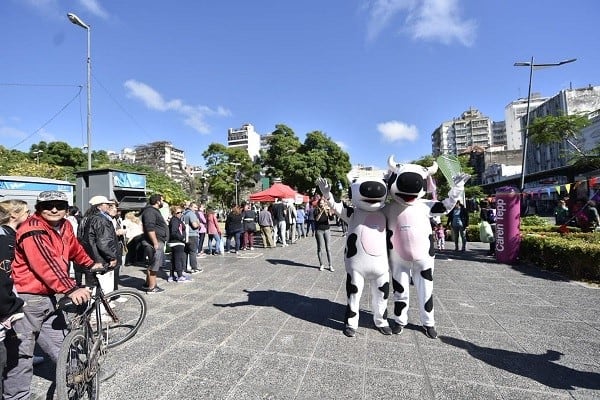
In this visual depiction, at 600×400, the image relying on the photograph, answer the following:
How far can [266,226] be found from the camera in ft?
38.3

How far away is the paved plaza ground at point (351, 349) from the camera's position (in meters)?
2.74

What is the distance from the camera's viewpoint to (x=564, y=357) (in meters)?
3.24

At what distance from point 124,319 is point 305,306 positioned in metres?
2.55

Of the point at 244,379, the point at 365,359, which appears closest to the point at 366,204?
the point at 365,359

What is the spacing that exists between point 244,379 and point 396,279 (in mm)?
2048

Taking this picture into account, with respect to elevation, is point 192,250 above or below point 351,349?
above

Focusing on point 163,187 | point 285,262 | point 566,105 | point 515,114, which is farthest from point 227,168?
point 515,114

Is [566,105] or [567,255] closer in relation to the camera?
[567,255]

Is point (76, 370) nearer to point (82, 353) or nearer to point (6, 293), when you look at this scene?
point (82, 353)

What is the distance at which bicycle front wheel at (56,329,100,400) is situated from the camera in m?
2.24

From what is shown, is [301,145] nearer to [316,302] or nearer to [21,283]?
[316,302]

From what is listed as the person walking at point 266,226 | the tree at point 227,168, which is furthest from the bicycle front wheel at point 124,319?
the tree at point 227,168

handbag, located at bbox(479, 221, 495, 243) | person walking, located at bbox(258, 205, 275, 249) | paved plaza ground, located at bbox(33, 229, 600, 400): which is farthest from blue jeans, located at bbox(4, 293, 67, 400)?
handbag, located at bbox(479, 221, 495, 243)

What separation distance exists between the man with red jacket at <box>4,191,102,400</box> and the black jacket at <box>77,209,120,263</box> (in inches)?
74.5
